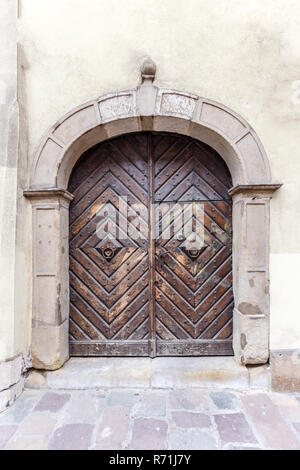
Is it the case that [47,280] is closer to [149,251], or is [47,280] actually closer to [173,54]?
[149,251]

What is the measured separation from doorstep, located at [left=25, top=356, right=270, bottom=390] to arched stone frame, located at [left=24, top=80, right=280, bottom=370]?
111 mm

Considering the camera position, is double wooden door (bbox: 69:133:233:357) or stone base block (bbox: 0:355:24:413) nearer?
stone base block (bbox: 0:355:24:413)

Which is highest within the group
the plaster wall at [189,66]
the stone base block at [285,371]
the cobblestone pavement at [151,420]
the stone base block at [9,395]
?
the plaster wall at [189,66]

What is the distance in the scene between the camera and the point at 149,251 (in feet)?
9.12

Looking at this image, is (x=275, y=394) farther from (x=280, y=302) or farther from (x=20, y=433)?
(x=20, y=433)

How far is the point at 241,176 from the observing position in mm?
2512

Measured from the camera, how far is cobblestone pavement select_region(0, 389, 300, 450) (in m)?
1.83

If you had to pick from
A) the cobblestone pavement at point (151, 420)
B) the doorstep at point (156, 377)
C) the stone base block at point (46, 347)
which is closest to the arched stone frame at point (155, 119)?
the stone base block at point (46, 347)

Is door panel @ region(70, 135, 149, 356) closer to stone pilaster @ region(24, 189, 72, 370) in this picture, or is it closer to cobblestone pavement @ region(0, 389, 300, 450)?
stone pilaster @ region(24, 189, 72, 370)

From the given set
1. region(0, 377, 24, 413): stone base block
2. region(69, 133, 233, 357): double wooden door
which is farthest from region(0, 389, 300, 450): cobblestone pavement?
region(69, 133, 233, 357): double wooden door

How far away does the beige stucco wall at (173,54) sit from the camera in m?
2.52

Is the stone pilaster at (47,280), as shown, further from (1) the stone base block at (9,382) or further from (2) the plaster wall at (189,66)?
(1) the stone base block at (9,382)

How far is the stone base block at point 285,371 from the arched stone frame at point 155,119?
0.10m

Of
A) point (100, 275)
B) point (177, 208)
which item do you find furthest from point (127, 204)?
point (100, 275)
